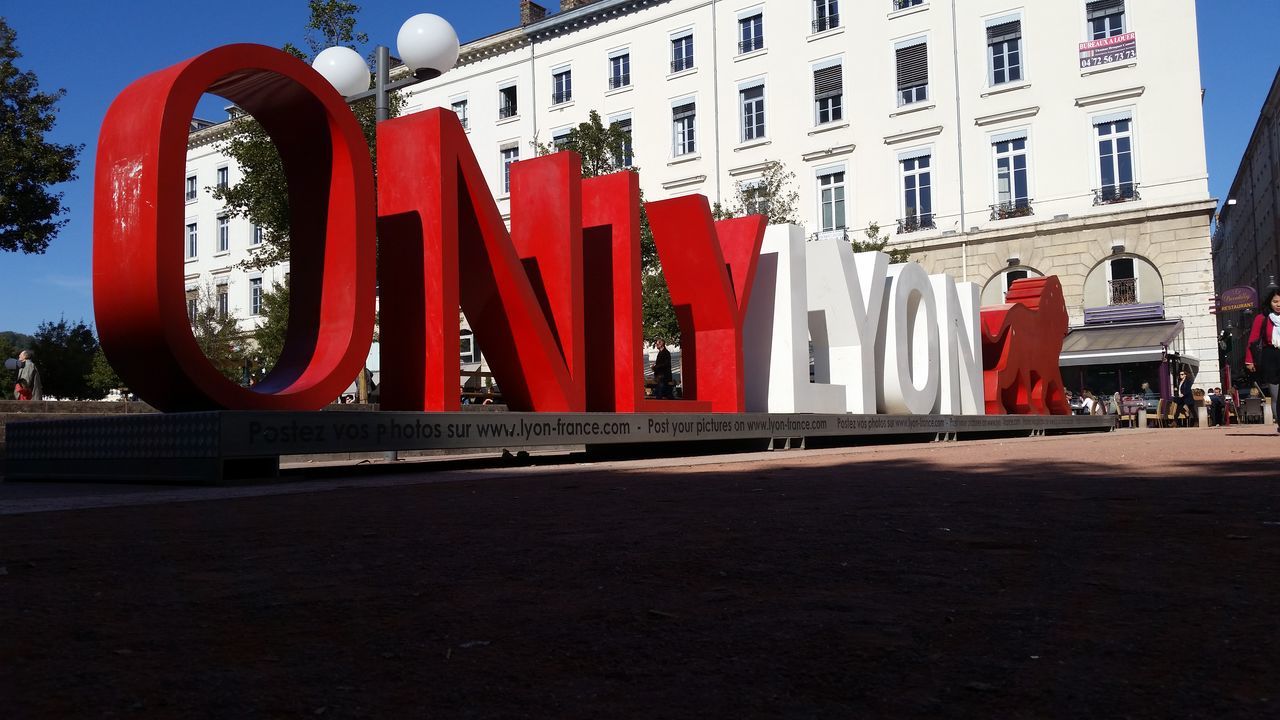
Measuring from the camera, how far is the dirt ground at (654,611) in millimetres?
1693

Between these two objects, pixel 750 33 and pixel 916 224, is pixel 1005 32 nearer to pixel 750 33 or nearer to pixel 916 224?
pixel 916 224

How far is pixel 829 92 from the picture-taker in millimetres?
34312

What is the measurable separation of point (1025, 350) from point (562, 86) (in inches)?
983

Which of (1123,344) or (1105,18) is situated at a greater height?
(1105,18)

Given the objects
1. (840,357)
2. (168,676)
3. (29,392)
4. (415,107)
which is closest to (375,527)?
(168,676)

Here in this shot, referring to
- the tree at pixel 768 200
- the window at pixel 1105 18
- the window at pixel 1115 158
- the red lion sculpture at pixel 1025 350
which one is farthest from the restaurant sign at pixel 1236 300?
the tree at pixel 768 200

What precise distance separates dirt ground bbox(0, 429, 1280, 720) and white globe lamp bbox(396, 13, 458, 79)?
6.53 meters

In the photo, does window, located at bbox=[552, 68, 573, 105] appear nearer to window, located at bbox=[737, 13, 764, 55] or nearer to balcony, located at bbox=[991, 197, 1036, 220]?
window, located at bbox=[737, 13, 764, 55]

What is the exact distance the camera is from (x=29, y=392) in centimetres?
1758

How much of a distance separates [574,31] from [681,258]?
29994 mm

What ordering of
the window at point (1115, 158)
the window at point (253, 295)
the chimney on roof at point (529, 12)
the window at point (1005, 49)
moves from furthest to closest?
the window at point (253, 295)
the chimney on roof at point (529, 12)
the window at point (1005, 49)
the window at point (1115, 158)

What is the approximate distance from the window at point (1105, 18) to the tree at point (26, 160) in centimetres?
2653

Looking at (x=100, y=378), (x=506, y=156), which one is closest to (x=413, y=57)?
(x=506, y=156)

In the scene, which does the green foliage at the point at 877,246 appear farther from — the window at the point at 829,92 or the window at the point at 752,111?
the window at the point at 752,111
